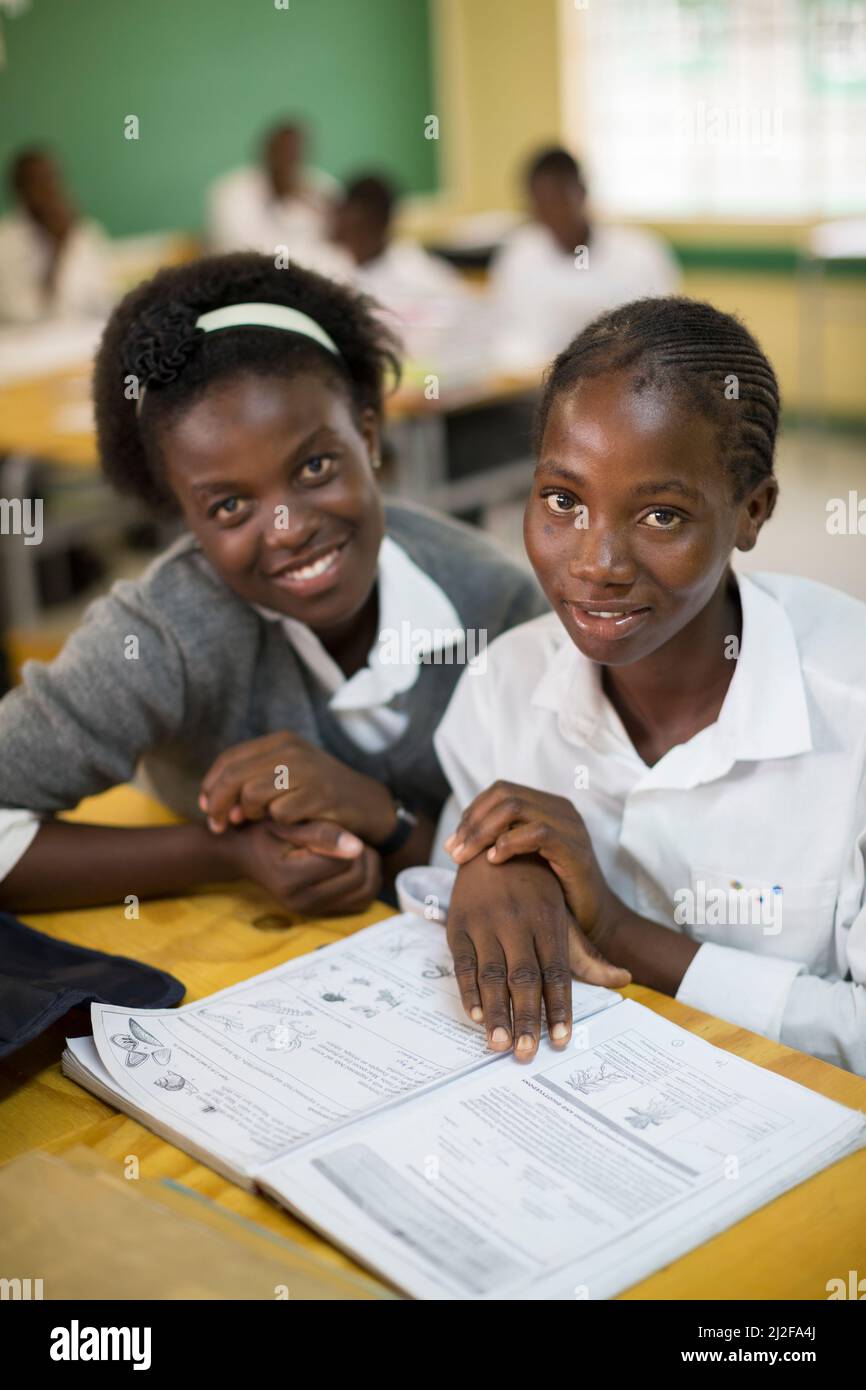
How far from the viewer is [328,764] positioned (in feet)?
4.65

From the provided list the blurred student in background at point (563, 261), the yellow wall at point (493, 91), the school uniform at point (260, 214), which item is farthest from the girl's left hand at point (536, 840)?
the yellow wall at point (493, 91)

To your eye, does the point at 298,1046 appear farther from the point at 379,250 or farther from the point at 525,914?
the point at 379,250

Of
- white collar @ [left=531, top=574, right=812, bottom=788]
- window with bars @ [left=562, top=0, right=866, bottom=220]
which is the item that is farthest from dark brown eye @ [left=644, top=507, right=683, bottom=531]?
window with bars @ [left=562, top=0, right=866, bottom=220]

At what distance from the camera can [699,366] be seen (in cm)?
112

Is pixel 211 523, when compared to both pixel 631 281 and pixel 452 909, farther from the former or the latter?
pixel 631 281

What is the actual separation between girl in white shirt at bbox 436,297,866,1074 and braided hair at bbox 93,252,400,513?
1.21ft

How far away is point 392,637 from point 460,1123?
730 mm

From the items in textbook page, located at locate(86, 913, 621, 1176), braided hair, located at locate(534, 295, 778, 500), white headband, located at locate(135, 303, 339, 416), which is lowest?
textbook page, located at locate(86, 913, 621, 1176)

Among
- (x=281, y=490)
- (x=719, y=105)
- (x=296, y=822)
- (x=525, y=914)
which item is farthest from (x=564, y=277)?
(x=525, y=914)

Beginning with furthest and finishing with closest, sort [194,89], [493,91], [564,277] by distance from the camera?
[493,91] → [194,89] → [564,277]

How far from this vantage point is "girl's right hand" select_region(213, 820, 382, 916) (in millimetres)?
1334

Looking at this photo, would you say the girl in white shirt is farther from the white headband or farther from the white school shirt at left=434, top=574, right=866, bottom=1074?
the white headband

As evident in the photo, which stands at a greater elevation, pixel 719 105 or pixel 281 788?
pixel 719 105

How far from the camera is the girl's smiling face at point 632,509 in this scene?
1100mm
